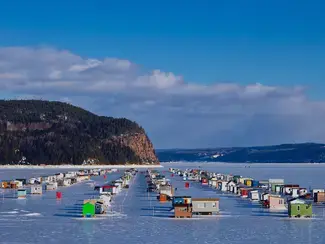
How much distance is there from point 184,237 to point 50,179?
281ft

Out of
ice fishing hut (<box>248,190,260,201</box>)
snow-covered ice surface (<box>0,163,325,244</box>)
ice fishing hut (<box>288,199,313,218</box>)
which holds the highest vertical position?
ice fishing hut (<box>248,190,260,201</box>)

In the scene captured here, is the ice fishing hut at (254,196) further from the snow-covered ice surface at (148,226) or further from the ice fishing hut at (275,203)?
the ice fishing hut at (275,203)

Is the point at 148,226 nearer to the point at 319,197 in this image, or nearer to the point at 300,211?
the point at 300,211

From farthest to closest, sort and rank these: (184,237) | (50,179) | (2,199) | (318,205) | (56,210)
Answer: (50,179)
(2,199)
(318,205)
(56,210)
(184,237)

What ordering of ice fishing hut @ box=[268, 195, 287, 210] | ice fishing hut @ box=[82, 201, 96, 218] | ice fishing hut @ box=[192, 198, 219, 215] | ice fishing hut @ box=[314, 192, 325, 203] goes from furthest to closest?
ice fishing hut @ box=[314, 192, 325, 203] < ice fishing hut @ box=[268, 195, 287, 210] < ice fishing hut @ box=[192, 198, 219, 215] < ice fishing hut @ box=[82, 201, 96, 218]

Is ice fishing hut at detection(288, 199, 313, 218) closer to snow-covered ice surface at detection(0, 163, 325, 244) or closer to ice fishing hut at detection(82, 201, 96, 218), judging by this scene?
snow-covered ice surface at detection(0, 163, 325, 244)

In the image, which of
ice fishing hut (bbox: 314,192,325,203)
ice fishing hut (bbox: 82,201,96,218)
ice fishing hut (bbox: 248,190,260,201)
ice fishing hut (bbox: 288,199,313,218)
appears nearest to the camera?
ice fishing hut (bbox: 82,201,96,218)

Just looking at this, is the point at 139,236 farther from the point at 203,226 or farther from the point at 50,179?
the point at 50,179

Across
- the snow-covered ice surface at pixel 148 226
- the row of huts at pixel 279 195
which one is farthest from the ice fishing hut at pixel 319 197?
the snow-covered ice surface at pixel 148 226

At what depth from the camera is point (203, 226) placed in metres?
50.4

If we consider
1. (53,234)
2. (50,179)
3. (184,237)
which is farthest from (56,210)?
(50,179)

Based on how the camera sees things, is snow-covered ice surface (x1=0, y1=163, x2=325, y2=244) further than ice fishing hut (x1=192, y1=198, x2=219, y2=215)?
No

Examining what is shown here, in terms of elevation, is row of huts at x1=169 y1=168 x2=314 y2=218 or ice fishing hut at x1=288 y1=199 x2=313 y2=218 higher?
row of huts at x1=169 y1=168 x2=314 y2=218

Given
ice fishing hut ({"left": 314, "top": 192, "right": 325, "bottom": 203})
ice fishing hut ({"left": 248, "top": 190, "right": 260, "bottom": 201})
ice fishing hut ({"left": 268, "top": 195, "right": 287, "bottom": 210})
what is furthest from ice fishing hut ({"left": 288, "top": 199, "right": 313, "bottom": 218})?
ice fishing hut ({"left": 248, "top": 190, "right": 260, "bottom": 201})
